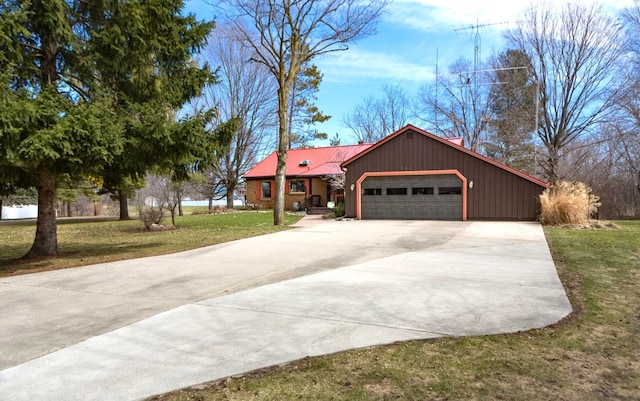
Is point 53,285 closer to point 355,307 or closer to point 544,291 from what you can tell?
point 355,307

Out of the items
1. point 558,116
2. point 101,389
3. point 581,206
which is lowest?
point 101,389

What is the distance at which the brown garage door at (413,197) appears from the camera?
19609 mm

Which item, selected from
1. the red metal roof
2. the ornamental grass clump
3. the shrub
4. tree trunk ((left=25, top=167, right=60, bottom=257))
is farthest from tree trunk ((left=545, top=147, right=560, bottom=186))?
tree trunk ((left=25, top=167, right=60, bottom=257))

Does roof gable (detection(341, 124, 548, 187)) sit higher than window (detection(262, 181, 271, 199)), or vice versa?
roof gable (detection(341, 124, 548, 187))

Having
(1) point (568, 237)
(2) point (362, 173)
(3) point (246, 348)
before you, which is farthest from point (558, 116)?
(3) point (246, 348)

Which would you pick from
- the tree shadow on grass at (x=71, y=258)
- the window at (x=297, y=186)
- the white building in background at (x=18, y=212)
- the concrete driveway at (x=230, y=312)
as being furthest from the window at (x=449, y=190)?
the white building in background at (x=18, y=212)

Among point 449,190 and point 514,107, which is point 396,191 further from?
point 514,107

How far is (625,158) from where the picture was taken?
84.8 feet

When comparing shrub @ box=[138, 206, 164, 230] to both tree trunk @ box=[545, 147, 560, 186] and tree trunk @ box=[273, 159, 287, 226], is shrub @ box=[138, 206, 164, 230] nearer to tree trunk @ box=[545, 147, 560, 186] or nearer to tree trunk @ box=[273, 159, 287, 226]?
tree trunk @ box=[273, 159, 287, 226]

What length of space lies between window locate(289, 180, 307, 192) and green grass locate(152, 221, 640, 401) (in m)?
25.4

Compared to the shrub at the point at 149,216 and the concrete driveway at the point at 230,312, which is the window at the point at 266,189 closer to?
the shrub at the point at 149,216

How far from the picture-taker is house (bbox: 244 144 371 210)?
28062 mm

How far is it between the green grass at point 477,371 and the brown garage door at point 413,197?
614 inches

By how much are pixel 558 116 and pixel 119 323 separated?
2508cm
